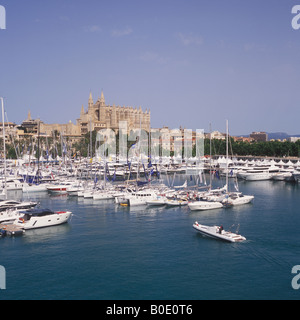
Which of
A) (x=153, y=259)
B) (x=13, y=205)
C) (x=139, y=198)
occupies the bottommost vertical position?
(x=153, y=259)

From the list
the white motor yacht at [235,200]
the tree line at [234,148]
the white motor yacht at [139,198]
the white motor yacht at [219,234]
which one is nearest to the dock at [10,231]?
the white motor yacht at [139,198]

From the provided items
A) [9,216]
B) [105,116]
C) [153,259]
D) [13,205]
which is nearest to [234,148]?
[105,116]

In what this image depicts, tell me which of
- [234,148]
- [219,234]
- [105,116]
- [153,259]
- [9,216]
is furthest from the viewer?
[105,116]

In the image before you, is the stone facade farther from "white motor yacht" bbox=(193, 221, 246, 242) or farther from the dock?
"white motor yacht" bbox=(193, 221, 246, 242)

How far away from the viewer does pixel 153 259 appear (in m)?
22.7

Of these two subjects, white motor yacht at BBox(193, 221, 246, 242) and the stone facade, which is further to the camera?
the stone facade

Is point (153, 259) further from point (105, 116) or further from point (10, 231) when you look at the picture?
point (105, 116)

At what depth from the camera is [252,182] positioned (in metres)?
63.6

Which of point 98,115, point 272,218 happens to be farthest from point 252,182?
point 98,115

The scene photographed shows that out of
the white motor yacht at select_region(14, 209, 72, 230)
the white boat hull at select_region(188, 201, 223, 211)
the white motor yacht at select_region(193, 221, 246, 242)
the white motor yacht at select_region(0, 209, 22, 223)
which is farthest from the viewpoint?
the white boat hull at select_region(188, 201, 223, 211)

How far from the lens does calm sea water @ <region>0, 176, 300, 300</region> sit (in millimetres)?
18594

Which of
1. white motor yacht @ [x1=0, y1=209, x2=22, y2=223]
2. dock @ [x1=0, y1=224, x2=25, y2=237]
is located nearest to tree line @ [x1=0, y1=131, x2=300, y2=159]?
white motor yacht @ [x1=0, y1=209, x2=22, y2=223]

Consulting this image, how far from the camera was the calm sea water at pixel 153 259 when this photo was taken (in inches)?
732

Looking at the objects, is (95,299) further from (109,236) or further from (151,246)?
(109,236)
